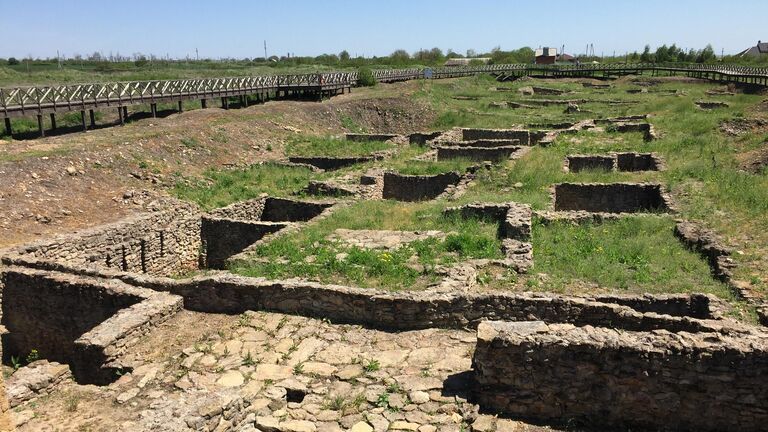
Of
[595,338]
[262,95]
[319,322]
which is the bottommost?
[319,322]

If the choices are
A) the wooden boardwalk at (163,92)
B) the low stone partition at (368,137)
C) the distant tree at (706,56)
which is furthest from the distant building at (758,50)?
the low stone partition at (368,137)

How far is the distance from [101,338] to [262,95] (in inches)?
1182

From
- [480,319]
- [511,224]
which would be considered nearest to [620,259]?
[511,224]

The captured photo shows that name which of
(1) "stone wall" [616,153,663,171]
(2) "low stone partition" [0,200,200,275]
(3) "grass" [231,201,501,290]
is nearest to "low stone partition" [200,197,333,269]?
(2) "low stone partition" [0,200,200,275]

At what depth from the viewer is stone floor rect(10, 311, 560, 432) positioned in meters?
5.62

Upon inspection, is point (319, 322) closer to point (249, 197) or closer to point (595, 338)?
point (595, 338)

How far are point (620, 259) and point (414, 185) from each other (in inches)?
324

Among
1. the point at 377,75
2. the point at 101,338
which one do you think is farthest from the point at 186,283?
the point at 377,75

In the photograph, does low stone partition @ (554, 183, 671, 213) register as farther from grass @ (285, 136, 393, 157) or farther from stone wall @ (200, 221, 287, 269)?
grass @ (285, 136, 393, 157)

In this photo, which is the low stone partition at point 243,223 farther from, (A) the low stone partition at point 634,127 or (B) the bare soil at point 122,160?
(A) the low stone partition at point 634,127

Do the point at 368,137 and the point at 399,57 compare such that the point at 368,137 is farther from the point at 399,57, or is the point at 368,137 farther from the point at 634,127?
the point at 399,57

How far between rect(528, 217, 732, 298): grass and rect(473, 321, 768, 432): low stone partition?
10.1 ft

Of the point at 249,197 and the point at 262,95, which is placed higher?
the point at 262,95

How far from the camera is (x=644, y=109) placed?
33.3m
